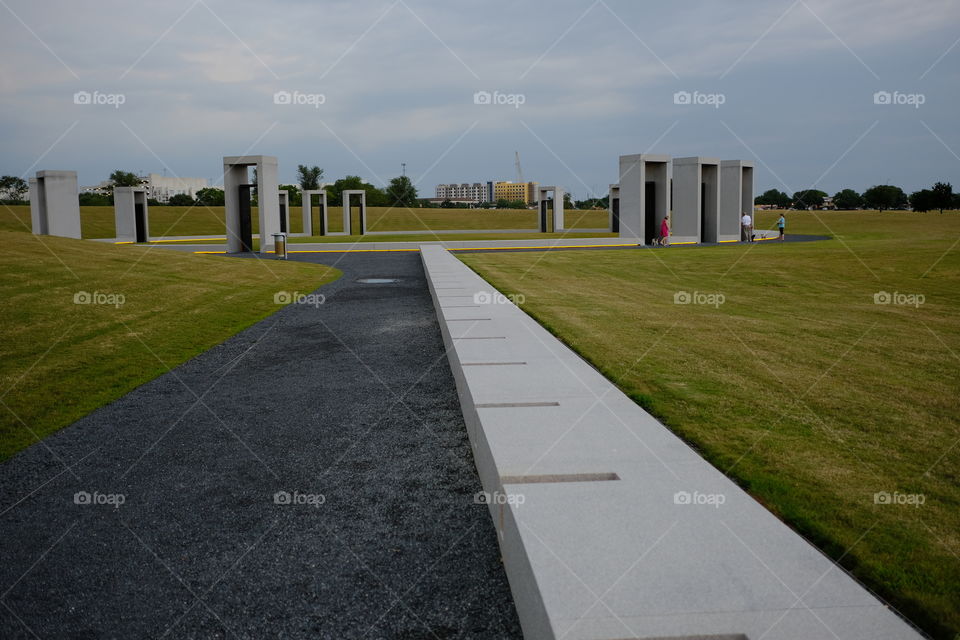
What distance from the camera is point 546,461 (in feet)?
14.8

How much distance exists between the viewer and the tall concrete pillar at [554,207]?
5488 centimetres

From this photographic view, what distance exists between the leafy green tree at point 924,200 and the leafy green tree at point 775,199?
74.7ft

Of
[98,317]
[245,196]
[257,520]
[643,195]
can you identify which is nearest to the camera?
[257,520]

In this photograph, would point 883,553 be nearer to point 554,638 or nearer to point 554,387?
point 554,638

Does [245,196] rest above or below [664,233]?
above

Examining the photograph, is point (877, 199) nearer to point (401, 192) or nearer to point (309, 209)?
point (401, 192)

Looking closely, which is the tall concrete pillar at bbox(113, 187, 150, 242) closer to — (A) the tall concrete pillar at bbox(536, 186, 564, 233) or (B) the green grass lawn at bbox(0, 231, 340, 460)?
(B) the green grass lawn at bbox(0, 231, 340, 460)

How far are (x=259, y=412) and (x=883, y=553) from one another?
18.4 feet

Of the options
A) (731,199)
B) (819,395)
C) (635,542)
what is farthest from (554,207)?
(635,542)

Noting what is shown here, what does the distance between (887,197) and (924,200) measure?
23.4m

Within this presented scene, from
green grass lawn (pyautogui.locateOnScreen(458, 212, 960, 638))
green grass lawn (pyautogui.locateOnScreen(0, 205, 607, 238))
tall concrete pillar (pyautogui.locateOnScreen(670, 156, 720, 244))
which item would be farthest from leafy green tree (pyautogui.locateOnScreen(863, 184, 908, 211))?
green grass lawn (pyautogui.locateOnScreen(458, 212, 960, 638))

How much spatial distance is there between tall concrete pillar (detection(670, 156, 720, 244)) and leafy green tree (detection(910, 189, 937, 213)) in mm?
68628

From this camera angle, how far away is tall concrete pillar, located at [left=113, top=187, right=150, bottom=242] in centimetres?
4406

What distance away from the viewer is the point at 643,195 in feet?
126
